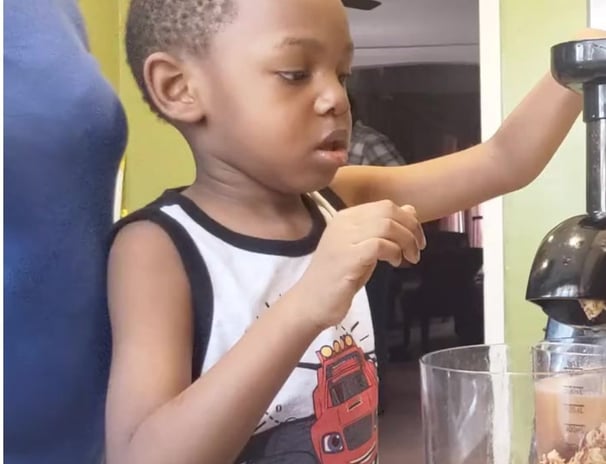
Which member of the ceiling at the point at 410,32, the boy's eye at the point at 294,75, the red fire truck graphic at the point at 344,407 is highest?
the ceiling at the point at 410,32

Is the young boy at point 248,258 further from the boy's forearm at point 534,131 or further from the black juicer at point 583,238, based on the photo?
the boy's forearm at point 534,131

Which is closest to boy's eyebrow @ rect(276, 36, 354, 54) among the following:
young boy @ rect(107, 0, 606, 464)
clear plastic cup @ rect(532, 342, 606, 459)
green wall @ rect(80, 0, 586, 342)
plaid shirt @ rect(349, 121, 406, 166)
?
young boy @ rect(107, 0, 606, 464)

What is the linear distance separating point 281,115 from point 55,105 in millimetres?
143

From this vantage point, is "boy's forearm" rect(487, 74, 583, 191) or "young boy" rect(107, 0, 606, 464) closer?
"young boy" rect(107, 0, 606, 464)

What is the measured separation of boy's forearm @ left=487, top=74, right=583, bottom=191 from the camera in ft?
2.48

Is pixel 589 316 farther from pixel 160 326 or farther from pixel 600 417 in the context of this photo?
pixel 160 326

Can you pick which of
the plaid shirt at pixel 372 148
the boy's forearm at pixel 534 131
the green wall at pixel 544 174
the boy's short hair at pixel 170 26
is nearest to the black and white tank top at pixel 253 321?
the boy's short hair at pixel 170 26

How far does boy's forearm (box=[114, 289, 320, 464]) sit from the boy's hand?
13 millimetres

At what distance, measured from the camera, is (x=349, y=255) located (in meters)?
0.48

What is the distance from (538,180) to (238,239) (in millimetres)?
1202

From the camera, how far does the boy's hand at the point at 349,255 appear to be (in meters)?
0.48

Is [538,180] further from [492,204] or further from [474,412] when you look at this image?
[474,412]

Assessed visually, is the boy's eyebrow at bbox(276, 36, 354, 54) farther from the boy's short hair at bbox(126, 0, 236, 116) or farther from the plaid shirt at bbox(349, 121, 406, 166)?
the plaid shirt at bbox(349, 121, 406, 166)

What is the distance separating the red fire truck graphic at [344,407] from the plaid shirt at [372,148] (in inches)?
50.9
